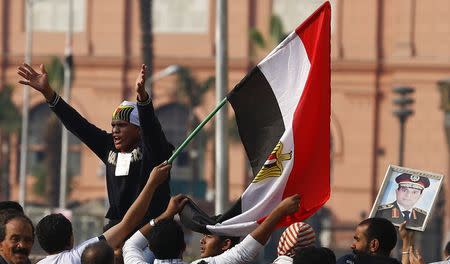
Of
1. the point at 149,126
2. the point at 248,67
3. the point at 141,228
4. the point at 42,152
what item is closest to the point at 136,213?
the point at 141,228

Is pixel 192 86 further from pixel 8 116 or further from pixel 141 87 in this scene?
pixel 141 87

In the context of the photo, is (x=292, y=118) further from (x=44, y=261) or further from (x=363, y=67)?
(x=363, y=67)

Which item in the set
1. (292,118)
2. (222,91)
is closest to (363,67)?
(222,91)

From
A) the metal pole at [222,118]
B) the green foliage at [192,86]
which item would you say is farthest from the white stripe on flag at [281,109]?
the green foliage at [192,86]

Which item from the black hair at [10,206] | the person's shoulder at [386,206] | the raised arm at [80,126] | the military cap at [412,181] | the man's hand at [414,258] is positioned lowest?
the man's hand at [414,258]

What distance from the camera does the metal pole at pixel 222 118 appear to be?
80.5ft

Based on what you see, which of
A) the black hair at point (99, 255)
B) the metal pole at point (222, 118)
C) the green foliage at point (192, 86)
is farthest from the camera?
the green foliage at point (192, 86)

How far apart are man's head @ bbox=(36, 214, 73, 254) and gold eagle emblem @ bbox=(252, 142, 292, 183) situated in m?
1.80

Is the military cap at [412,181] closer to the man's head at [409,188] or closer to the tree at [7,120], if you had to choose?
the man's head at [409,188]

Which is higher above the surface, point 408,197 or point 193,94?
point 408,197

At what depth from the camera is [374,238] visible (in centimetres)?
1205

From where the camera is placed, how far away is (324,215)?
75.6m

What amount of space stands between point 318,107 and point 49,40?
68327 mm

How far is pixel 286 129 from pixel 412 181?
870 millimetres
